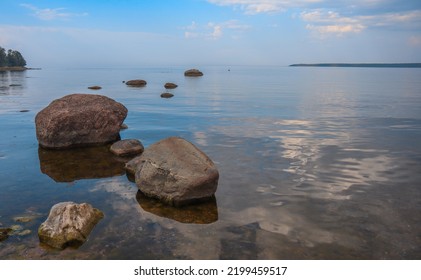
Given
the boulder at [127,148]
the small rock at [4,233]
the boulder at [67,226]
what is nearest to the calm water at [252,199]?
the small rock at [4,233]

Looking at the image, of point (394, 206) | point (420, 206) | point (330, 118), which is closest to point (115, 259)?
point (394, 206)

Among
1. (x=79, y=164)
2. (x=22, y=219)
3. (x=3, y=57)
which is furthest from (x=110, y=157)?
(x=3, y=57)

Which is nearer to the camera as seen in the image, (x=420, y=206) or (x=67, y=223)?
(x=67, y=223)

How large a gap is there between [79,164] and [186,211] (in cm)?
638

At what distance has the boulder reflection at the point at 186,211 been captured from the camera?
919 centimetres

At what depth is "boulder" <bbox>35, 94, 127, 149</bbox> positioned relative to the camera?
1622cm

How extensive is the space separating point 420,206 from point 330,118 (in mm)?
16495

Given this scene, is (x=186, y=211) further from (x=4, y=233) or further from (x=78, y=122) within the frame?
(x=78, y=122)

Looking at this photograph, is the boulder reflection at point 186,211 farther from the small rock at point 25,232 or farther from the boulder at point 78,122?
the boulder at point 78,122

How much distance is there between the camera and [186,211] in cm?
971

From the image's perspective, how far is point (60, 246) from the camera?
7.64 meters

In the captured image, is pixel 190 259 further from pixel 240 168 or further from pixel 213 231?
pixel 240 168

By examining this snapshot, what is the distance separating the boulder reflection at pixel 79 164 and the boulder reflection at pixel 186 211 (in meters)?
3.22
